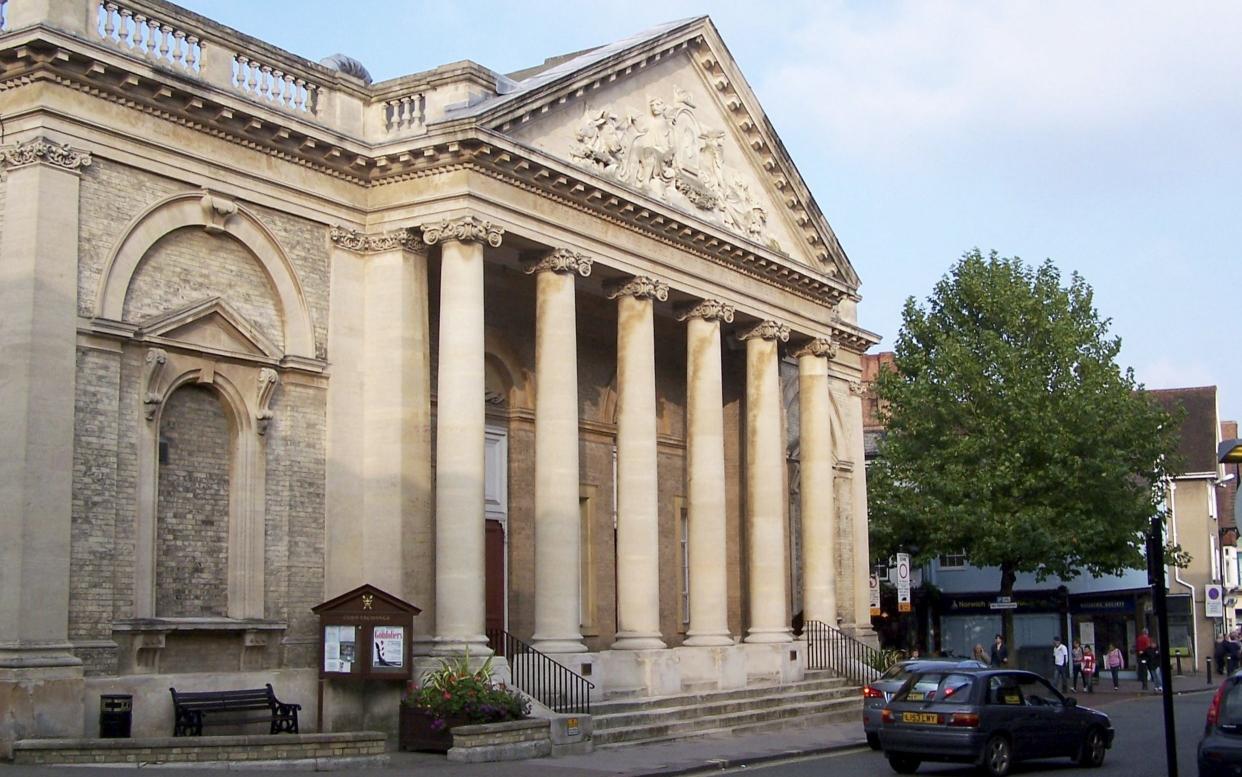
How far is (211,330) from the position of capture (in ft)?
71.6

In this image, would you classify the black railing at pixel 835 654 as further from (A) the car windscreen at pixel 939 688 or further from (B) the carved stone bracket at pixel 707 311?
(A) the car windscreen at pixel 939 688

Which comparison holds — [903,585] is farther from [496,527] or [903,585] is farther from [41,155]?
[41,155]

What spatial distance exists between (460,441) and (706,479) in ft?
24.4

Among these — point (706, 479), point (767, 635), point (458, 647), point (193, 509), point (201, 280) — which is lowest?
point (767, 635)

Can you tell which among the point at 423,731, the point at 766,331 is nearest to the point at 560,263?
the point at 766,331

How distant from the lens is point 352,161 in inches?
933

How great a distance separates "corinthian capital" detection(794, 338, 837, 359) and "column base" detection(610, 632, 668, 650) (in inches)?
382

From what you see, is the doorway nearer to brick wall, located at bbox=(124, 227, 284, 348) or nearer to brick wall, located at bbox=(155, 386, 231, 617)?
brick wall, located at bbox=(124, 227, 284, 348)

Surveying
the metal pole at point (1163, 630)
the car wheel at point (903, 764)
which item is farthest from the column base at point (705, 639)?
the metal pole at point (1163, 630)

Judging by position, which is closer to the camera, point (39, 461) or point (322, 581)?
point (39, 461)

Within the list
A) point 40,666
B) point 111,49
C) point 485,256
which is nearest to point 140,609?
point 40,666

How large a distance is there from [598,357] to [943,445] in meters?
14.5

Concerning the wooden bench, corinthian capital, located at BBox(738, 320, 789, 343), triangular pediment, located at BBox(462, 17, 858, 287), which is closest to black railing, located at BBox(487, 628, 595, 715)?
the wooden bench

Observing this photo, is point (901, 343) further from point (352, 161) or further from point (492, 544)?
point (352, 161)
